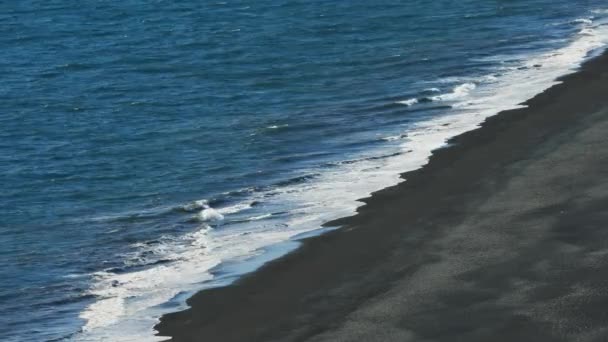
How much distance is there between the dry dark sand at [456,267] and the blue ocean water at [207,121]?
4.69 feet

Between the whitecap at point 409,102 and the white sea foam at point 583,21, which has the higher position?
the whitecap at point 409,102

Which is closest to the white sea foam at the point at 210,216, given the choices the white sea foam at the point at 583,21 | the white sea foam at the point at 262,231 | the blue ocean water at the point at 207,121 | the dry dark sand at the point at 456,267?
the blue ocean water at the point at 207,121

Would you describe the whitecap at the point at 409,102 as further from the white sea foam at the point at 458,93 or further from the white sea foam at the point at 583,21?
the white sea foam at the point at 583,21

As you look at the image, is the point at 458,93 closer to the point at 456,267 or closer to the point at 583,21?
the point at 583,21

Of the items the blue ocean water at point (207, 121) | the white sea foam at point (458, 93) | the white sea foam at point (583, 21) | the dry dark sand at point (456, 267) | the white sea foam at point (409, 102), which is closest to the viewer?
the dry dark sand at point (456, 267)

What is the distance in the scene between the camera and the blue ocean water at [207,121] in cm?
3081

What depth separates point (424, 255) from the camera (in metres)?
27.1

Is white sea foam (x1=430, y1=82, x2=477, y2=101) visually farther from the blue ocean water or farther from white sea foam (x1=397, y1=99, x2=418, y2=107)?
white sea foam (x1=397, y1=99, x2=418, y2=107)

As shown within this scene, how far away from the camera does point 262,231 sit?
31.8 metres

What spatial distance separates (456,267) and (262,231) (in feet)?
23.1

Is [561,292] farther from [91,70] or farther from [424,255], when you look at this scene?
[91,70]

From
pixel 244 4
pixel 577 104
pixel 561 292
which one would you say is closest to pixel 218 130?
pixel 577 104

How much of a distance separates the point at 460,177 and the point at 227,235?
569 centimetres

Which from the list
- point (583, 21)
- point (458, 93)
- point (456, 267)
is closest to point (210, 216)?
point (456, 267)
